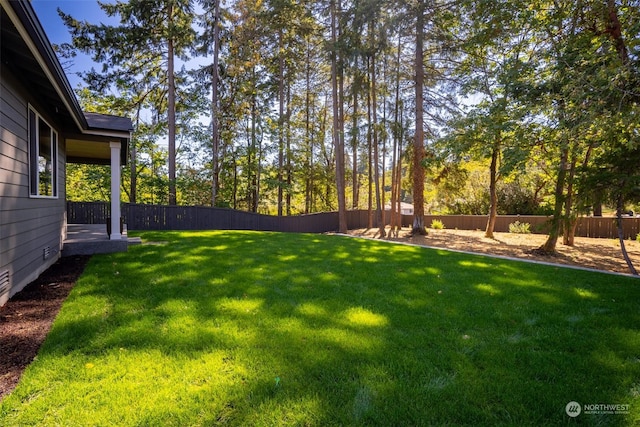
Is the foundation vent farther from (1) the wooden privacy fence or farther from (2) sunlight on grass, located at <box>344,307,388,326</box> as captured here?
(1) the wooden privacy fence

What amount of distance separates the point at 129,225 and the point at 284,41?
10534 mm

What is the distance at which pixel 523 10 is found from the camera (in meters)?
7.04

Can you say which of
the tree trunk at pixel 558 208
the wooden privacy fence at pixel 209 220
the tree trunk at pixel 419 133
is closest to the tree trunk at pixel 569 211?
the tree trunk at pixel 558 208

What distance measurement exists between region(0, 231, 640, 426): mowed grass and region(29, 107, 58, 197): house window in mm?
1626

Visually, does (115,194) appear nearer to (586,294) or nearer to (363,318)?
(363,318)

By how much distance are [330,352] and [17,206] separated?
4065 millimetres

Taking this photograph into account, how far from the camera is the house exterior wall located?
10.9 feet

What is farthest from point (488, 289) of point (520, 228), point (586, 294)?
point (520, 228)

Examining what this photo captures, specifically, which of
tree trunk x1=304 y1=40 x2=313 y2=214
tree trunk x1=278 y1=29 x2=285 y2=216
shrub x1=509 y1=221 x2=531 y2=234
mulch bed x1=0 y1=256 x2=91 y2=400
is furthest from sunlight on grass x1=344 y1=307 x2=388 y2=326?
tree trunk x1=304 y1=40 x2=313 y2=214

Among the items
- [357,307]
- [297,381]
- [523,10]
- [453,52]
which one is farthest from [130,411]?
[453,52]

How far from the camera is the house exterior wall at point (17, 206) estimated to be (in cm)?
333

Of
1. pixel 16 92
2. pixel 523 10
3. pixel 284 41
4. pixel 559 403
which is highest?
pixel 284 41

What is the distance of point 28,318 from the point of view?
300cm

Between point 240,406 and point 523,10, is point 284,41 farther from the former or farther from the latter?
point 240,406
